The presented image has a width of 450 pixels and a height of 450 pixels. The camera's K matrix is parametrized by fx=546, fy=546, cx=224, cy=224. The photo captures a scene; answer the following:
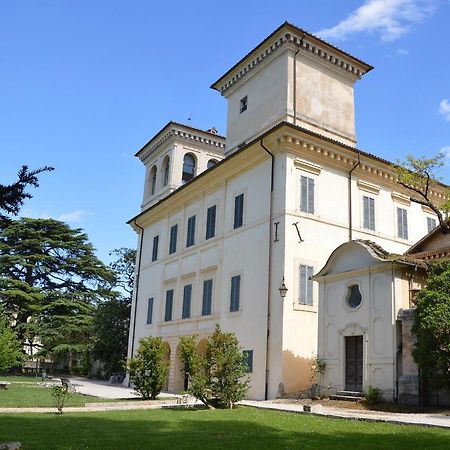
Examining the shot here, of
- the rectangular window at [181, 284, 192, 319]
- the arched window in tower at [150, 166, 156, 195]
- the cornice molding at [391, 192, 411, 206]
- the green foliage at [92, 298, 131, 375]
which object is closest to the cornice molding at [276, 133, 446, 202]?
the cornice molding at [391, 192, 411, 206]

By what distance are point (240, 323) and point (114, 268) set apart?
1100 inches

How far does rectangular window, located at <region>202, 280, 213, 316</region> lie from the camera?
26453 mm

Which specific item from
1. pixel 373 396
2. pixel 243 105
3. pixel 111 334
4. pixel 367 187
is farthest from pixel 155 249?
pixel 373 396

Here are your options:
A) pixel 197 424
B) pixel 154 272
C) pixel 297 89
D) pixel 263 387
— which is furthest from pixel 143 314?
pixel 197 424

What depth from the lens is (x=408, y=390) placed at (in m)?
15.5

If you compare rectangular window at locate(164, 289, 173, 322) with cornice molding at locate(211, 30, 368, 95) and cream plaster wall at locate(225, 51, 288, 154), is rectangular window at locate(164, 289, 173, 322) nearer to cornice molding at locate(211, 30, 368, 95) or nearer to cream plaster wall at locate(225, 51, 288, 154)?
cream plaster wall at locate(225, 51, 288, 154)

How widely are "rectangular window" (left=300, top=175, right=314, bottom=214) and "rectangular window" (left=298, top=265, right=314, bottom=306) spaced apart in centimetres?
Answer: 259

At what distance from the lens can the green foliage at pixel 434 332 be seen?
566 inches

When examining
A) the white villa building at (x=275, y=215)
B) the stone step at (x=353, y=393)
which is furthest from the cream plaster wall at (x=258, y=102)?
the stone step at (x=353, y=393)

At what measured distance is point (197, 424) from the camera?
38.6 feet

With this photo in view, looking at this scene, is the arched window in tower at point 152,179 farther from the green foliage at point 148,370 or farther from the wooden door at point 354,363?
the wooden door at point 354,363

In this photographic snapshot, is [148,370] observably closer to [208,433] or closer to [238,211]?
[238,211]

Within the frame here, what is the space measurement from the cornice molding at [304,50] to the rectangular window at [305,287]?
1125cm

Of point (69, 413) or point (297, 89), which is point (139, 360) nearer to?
point (69, 413)
